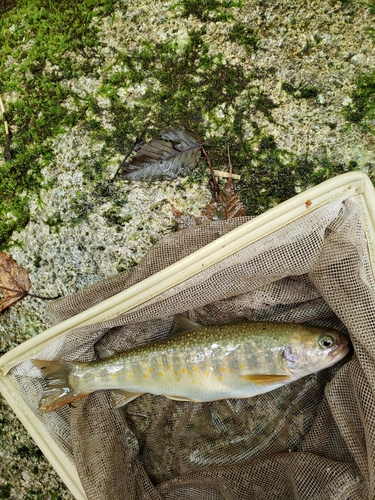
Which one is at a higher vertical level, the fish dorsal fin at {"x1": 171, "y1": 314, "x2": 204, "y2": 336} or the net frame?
the net frame

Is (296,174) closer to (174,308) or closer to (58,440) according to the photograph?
(174,308)

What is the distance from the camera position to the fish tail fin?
2.18 meters

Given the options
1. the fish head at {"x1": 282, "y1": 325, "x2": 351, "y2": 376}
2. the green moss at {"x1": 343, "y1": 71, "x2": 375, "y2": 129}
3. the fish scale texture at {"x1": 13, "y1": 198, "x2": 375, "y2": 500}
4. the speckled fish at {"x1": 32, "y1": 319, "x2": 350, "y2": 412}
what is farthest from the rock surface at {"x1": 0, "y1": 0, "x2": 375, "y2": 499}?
the fish head at {"x1": 282, "y1": 325, "x2": 351, "y2": 376}

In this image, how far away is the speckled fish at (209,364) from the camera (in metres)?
2.04

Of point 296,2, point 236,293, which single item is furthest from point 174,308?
point 296,2

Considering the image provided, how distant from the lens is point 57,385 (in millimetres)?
2199

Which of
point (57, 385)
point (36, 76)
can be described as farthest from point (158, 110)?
point (57, 385)

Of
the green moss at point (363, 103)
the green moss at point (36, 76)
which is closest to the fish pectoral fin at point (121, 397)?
the green moss at point (36, 76)

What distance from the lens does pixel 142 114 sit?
7.71ft

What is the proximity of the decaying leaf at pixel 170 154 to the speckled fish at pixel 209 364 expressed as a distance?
29.2 inches

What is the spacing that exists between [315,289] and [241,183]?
2.03 feet

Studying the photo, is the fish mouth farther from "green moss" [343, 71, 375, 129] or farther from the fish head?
"green moss" [343, 71, 375, 129]

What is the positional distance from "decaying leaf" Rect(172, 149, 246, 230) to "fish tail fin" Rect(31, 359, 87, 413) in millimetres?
869

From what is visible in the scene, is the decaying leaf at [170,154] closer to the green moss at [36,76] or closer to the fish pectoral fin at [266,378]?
the green moss at [36,76]
